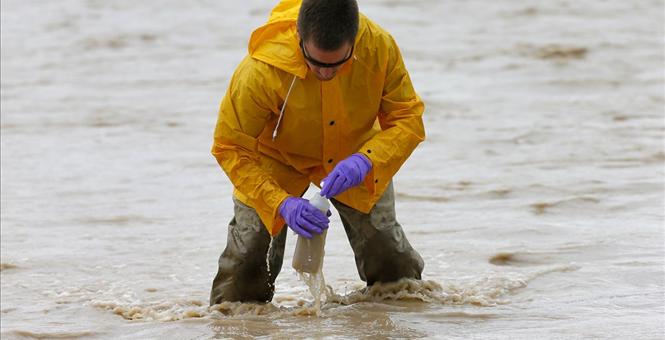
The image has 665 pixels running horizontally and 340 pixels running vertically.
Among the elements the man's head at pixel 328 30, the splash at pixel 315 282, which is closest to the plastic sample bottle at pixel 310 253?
the splash at pixel 315 282

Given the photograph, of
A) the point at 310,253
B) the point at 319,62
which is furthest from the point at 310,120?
the point at 310,253

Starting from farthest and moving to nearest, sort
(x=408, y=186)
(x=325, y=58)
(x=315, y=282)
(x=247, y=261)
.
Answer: (x=408, y=186) → (x=247, y=261) → (x=315, y=282) → (x=325, y=58)

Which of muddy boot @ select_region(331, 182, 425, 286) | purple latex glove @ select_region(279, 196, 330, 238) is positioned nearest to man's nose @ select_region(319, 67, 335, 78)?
purple latex glove @ select_region(279, 196, 330, 238)

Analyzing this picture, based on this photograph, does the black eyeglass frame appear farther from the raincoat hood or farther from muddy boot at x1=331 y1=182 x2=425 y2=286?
muddy boot at x1=331 y1=182 x2=425 y2=286

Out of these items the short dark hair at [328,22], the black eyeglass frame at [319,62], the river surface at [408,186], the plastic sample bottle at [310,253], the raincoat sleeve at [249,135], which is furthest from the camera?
the river surface at [408,186]

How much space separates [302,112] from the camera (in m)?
4.91

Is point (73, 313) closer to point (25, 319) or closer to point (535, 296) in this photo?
point (25, 319)

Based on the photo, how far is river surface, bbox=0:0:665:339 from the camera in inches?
215

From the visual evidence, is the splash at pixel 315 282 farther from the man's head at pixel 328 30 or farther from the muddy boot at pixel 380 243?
the man's head at pixel 328 30

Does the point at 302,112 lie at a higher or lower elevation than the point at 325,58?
lower

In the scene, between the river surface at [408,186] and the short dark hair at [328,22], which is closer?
the short dark hair at [328,22]

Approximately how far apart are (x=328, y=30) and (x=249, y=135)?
62 centimetres

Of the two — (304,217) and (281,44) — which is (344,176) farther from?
(281,44)

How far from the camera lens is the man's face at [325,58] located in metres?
4.59
